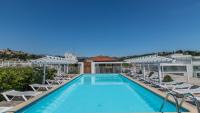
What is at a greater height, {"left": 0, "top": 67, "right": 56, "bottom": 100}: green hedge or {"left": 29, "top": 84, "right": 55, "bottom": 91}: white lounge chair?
{"left": 0, "top": 67, "right": 56, "bottom": 100}: green hedge

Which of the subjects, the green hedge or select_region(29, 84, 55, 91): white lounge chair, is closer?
the green hedge

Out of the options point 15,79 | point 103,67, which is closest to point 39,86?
point 15,79

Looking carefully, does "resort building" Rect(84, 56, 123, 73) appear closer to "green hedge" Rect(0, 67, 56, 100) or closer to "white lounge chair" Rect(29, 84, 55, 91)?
"green hedge" Rect(0, 67, 56, 100)

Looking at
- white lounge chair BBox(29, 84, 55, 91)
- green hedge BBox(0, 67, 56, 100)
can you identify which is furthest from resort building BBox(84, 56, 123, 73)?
white lounge chair BBox(29, 84, 55, 91)

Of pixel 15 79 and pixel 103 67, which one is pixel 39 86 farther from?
pixel 103 67

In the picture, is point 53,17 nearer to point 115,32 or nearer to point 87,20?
point 87,20

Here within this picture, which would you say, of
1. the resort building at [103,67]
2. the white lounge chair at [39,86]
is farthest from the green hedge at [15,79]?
the resort building at [103,67]

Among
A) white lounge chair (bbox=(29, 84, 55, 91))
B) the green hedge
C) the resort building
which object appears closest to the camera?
the green hedge

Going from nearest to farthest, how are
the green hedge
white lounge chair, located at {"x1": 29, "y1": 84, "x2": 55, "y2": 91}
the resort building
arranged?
the green hedge → white lounge chair, located at {"x1": 29, "y1": 84, "x2": 55, "y2": 91} → the resort building

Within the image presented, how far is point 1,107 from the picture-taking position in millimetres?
6945

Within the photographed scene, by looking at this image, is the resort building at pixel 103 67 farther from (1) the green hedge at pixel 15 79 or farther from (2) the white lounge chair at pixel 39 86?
(2) the white lounge chair at pixel 39 86

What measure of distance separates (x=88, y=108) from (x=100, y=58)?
32.9m

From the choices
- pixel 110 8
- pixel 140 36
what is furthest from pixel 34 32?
pixel 140 36

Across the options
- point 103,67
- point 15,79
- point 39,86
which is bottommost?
point 39,86
